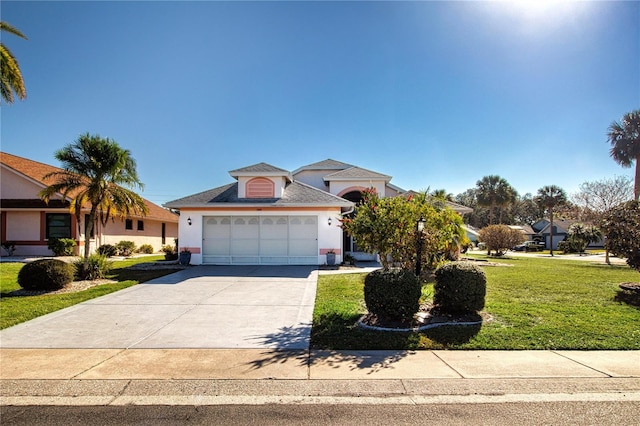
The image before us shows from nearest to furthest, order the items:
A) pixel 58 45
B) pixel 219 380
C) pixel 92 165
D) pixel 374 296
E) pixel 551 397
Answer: pixel 551 397 < pixel 219 380 < pixel 374 296 < pixel 58 45 < pixel 92 165

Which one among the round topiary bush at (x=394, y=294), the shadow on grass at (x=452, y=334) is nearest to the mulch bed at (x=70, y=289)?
the round topiary bush at (x=394, y=294)

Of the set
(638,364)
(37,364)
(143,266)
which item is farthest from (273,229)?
(638,364)

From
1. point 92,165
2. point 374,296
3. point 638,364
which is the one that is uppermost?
point 92,165

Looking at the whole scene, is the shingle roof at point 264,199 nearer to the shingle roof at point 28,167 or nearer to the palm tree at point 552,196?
the shingle roof at point 28,167

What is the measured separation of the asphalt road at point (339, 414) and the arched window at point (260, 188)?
48.4 feet

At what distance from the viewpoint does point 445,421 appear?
11.6 feet

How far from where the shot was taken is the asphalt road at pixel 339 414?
3545mm

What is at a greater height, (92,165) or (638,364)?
(92,165)

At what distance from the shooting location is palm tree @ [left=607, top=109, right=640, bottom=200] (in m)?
32.4

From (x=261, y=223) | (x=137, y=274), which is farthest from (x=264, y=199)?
(x=137, y=274)

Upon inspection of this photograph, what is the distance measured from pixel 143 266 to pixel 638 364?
59.0 feet

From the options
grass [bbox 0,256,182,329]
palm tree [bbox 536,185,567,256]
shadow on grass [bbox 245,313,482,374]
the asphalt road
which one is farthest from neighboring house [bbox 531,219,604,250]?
the asphalt road

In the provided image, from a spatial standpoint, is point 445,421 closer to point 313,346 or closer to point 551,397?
point 551,397

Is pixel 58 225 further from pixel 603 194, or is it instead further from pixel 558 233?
pixel 558 233
